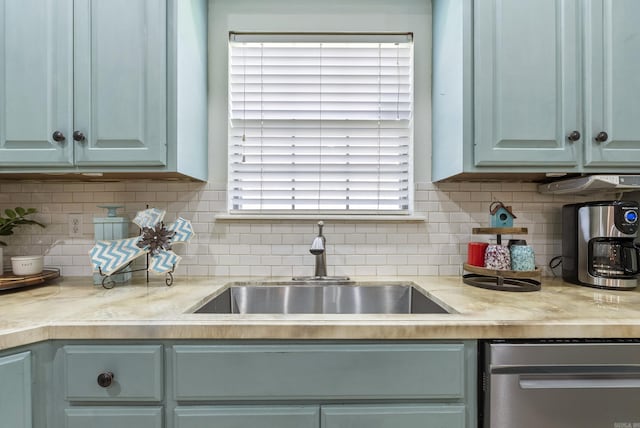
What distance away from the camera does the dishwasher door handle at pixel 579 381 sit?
1003mm

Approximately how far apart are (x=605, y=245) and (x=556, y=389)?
79cm

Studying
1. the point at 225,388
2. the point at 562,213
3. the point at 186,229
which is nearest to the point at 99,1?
the point at 186,229

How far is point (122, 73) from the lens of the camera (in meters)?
1.35

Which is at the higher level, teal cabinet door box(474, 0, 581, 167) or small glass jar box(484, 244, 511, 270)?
teal cabinet door box(474, 0, 581, 167)

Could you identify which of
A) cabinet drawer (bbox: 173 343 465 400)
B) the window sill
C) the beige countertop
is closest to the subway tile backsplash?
the window sill

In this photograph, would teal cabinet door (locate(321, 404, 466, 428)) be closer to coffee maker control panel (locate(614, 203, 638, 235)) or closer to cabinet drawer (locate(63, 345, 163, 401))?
cabinet drawer (locate(63, 345, 163, 401))

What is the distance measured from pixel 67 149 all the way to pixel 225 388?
112cm

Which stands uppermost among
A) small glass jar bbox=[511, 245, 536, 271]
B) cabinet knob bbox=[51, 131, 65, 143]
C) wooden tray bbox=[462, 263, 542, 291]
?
cabinet knob bbox=[51, 131, 65, 143]

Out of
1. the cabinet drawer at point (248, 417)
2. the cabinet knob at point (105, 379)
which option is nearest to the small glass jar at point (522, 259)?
the cabinet drawer at point (248, 417)

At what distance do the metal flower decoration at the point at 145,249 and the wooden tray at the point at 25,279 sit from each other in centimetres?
26

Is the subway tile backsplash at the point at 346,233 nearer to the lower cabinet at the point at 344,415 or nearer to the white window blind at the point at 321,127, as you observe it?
the white window blind at the point at 321,127

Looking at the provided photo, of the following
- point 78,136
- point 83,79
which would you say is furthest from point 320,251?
point 83,79

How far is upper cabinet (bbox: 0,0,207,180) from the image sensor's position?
1.34 metres

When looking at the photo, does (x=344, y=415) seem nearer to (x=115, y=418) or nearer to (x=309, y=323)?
(x=309, y=323)
